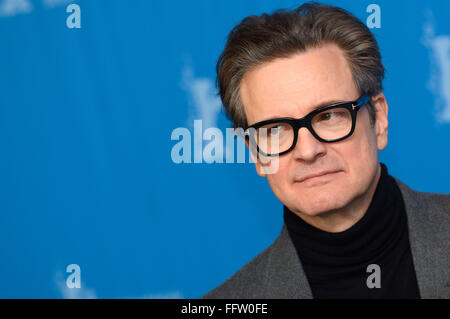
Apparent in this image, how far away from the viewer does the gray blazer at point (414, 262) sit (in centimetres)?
180

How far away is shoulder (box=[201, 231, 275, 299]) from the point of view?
6.88 feet

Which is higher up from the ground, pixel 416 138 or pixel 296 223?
A: pixel 416 138

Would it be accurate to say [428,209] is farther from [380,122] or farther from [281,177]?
[281,177]

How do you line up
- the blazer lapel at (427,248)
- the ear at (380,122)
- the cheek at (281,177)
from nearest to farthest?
the blazer lapel at (427,248), the cheek at (281,177), the ear at (380,122)

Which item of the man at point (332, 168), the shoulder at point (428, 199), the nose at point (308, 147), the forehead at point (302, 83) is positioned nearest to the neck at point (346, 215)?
the man at point (332, 168)

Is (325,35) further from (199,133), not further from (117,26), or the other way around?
(117,26)

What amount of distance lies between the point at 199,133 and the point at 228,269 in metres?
0.66

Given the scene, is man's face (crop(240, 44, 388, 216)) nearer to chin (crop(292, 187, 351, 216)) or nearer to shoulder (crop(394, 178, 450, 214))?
chin (crop(292, 187, 351, 216))

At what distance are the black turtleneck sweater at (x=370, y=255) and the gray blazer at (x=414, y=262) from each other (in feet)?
0.15

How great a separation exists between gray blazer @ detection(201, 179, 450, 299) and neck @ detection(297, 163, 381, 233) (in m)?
0.13

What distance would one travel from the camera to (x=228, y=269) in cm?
277

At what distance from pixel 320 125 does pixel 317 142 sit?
64 millimetres

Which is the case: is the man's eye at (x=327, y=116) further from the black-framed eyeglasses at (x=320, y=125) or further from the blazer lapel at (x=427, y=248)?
the blazer lapel at (x=427, y=248)

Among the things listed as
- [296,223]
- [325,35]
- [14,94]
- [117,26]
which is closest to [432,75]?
[325,35]
